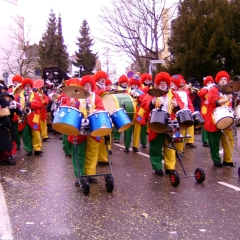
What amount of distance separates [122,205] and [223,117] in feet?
8.74

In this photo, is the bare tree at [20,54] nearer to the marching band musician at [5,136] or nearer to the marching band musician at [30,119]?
the marching band musician at [30,119]

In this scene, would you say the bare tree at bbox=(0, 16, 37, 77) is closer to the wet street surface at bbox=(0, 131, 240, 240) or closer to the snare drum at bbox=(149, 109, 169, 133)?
the wet street surface at bbox=(0, 131, 240, 240)

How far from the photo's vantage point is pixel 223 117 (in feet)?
23.8

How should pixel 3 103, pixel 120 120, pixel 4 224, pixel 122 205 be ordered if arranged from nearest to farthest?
pixel 4 224
pixel 122 205
pixel 120 120
pixel 3 103

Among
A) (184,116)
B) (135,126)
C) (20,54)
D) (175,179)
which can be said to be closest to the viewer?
(175,179)

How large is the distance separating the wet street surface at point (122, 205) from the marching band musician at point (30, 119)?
48.0 inches

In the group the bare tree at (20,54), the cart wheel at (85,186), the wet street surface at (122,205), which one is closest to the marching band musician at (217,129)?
the wet street surface at (122,205)

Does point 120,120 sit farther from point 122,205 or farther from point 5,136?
point 5,136

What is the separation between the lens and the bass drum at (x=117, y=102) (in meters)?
8.32

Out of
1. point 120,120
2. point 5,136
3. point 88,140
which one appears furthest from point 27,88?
point 120,120

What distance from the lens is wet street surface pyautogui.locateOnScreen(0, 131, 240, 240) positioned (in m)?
4.73

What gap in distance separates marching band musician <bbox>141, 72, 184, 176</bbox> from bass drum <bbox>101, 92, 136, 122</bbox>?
3.81ft

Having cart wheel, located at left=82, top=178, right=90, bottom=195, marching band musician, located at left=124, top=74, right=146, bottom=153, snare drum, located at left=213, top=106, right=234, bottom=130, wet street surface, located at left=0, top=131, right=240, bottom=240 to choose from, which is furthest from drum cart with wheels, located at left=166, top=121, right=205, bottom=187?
marching band musician, located at left=124, top=74, right=146, bottom=153

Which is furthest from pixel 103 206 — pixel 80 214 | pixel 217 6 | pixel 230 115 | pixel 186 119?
pixel 217 6
